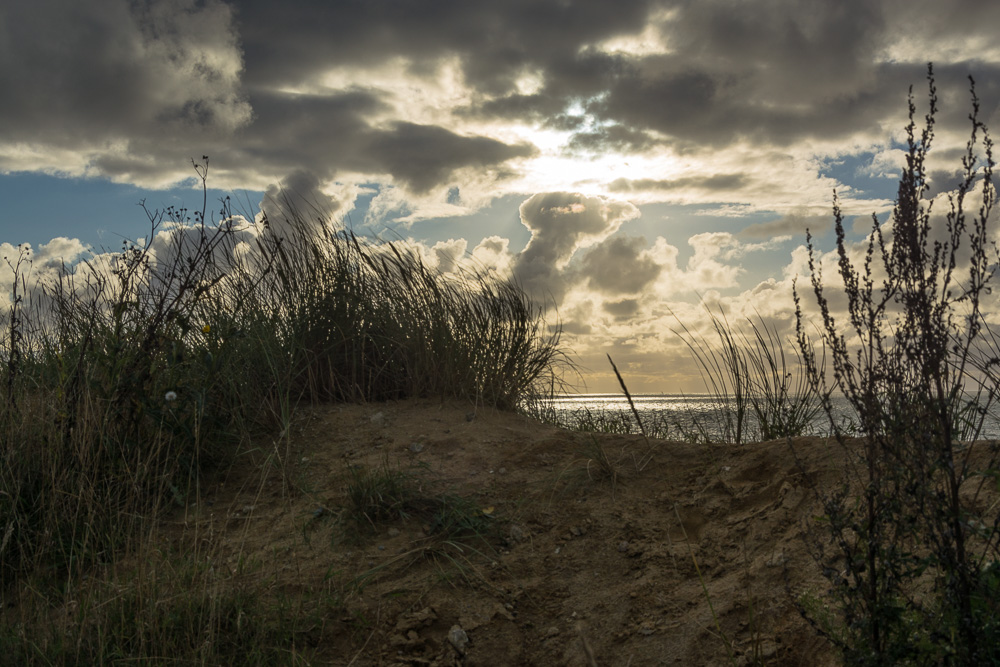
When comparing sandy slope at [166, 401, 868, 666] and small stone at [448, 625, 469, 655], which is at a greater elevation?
sandy slope at [166, 401, 868, 666]

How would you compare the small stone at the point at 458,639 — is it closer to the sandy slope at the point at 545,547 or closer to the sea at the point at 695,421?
the sandy slope at the point at 545,547

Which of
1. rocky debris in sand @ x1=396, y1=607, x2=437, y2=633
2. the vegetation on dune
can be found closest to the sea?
the vegetation on dune

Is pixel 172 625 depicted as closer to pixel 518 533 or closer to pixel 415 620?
pixel 415 620

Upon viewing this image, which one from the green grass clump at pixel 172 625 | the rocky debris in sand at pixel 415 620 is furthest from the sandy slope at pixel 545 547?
the green grass clump at pixel 172 625

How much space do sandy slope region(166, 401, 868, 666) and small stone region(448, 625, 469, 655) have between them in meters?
0.01

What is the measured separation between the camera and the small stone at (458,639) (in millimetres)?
2707

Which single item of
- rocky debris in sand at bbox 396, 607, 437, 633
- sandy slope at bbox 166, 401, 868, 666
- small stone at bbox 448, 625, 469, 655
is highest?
sandy slope at bbox 166, 401, 868, 666

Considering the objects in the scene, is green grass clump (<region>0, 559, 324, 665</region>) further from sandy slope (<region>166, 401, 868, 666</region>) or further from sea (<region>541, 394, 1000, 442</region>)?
sea (<region>541, 394, 1000, 442</region>)

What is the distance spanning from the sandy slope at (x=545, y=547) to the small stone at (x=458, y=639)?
0.5 inches

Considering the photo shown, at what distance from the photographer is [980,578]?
1848 mm

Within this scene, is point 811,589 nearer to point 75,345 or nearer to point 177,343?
point 177,343

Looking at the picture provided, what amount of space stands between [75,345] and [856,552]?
488 centimetres

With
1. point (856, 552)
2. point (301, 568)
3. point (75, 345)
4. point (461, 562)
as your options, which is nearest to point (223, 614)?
point (301, 568)

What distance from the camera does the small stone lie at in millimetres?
2707
